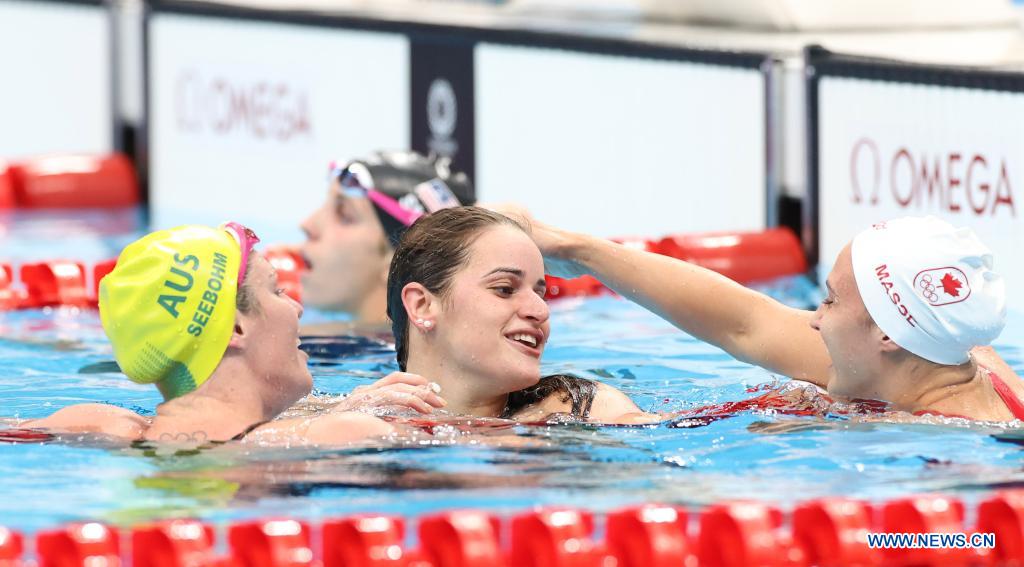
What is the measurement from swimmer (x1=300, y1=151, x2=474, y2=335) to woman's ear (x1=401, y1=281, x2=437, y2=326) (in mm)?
1367

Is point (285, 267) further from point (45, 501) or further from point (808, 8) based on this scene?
point (45, 501)

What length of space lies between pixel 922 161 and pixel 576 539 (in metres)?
3.30

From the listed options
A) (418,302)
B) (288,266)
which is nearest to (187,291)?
(418,302)

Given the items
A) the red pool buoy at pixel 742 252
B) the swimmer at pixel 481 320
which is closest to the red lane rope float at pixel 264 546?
the swimmer at pixel 481 320

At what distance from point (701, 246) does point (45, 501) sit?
3.50m

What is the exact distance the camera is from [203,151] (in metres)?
9.06

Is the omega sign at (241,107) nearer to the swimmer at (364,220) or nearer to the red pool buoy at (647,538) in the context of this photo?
the swimmer at (364,220)

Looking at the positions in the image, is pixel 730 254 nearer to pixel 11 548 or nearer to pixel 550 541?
pixel 550 541

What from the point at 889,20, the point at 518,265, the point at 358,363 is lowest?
the point at 358,363

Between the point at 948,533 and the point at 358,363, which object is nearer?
the point at 948,533

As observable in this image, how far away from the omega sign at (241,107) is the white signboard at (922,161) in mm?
2921

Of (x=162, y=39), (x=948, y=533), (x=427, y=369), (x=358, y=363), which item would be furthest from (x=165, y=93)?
(x=948, y=533)

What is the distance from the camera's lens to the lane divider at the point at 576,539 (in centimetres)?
291

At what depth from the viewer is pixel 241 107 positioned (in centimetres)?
877
